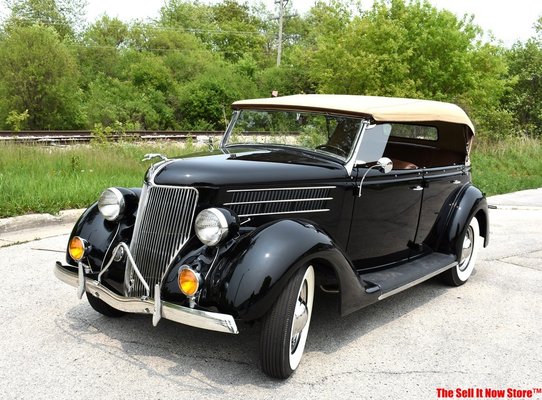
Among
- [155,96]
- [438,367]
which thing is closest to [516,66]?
[155,96]

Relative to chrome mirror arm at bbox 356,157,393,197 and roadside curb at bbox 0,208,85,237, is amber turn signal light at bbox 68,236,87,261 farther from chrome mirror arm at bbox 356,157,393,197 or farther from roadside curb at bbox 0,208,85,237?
roadside curb at bbox 0,208,85,237

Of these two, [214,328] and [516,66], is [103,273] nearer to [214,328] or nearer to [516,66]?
[214,328]

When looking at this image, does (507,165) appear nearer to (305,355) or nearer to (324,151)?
(324,151)

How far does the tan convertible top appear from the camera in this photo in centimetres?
431

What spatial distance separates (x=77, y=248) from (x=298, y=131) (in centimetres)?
197

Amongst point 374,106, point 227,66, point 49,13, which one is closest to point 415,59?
point 374,106

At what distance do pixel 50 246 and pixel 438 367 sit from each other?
4.50 meters

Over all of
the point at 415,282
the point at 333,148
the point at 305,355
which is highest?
the point at 333,148

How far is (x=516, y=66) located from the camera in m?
26.5

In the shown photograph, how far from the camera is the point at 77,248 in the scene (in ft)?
12.5

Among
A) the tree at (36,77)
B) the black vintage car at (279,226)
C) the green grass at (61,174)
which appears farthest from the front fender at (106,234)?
the tree at (36,77)

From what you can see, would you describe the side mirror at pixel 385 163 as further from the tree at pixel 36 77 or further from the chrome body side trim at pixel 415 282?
the tree at pixel 36 77

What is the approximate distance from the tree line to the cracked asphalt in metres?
10.4

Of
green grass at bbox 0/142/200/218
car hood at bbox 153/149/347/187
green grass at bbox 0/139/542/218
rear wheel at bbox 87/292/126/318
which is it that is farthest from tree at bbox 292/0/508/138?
rear wheel at bbox 87/292/126/318
